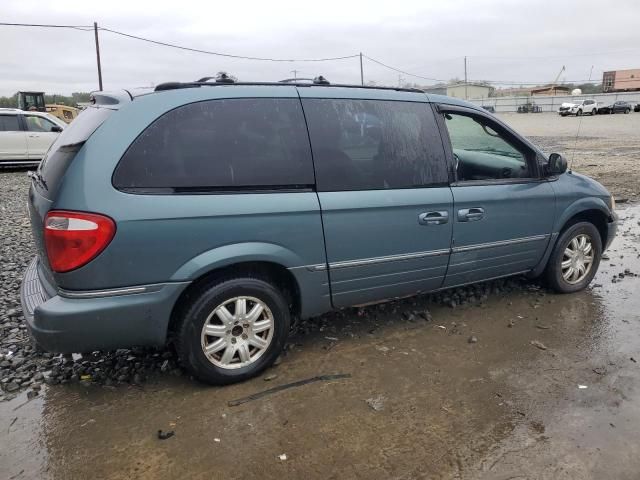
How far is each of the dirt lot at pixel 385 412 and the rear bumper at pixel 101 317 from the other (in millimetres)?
464

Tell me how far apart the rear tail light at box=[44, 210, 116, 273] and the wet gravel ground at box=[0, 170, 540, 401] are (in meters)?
1.00

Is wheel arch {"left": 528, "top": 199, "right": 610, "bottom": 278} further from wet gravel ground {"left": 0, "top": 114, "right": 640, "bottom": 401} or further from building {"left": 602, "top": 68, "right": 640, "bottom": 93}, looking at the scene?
building {"left": 602, "top": 68, "right": 640, "bottom": 93}

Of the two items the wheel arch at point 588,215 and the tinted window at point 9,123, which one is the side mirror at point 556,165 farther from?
the tinted window at point 9,123

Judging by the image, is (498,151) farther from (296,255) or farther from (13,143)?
(13,143)

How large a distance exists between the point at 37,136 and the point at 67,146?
1317cm

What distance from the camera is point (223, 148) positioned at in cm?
302

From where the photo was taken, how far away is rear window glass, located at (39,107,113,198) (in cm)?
283

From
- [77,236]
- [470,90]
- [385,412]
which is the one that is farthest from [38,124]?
[470,90]

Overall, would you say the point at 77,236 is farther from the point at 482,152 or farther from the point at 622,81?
the point at 622,81

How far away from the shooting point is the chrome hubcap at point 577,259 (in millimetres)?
4742

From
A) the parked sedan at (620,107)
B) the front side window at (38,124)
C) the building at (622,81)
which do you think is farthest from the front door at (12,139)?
the building at (622,81)

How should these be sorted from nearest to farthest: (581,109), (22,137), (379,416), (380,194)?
(379,416) < (380,194) < (22,137) < (581,109)

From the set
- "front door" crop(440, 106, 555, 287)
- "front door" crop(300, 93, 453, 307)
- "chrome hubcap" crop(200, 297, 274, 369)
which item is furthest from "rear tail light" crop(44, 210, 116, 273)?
"front door" crop(440, 106, 555, 287)

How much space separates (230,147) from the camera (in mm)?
3041
